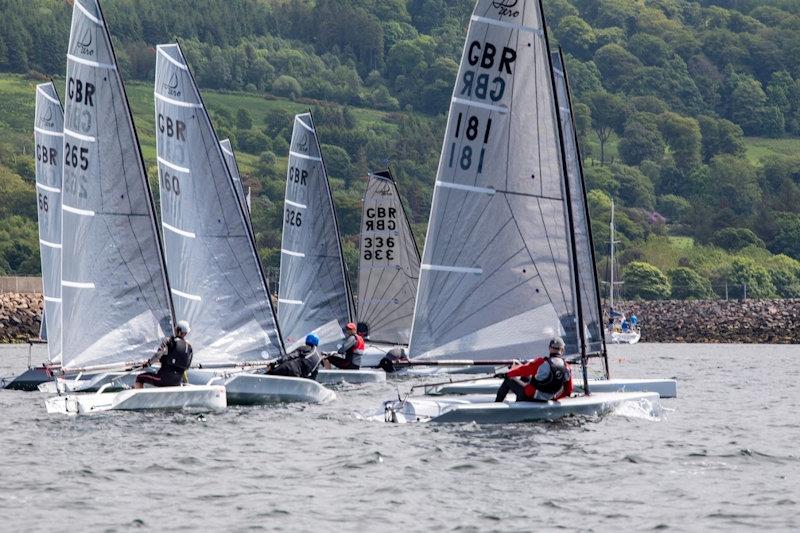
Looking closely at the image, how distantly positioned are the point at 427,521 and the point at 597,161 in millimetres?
161200

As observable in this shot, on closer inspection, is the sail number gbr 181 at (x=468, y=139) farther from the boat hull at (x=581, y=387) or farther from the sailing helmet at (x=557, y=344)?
the boat hull at (x=581, y=387)

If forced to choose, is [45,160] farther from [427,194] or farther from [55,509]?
[427,194]

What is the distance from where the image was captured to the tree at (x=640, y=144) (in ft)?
575

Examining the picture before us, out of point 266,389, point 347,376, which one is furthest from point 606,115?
point 266,389

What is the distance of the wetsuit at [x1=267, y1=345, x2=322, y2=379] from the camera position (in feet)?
85.8

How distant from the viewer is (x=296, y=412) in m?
24.5

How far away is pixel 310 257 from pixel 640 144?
14085 cm

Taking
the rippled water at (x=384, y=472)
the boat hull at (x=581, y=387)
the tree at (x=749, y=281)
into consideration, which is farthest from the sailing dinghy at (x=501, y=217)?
the tree at (x=749, y=281)

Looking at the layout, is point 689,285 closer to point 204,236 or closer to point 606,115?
point 606,115

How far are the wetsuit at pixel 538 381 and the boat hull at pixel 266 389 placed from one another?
466cm

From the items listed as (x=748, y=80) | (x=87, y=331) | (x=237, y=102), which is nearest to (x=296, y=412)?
(x=87, y=331)

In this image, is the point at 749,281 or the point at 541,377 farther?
the point at 749,281

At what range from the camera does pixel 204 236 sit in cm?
2750

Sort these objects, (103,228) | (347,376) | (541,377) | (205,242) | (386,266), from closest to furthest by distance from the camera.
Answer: (541,377) → (103,228) → (205,242) → (347,376) → (386,266)
